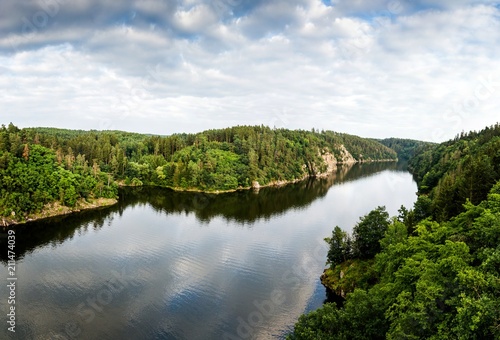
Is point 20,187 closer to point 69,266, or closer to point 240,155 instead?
point 69,266

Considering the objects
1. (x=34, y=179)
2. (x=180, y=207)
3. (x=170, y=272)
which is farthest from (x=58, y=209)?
(x=170, y=272)

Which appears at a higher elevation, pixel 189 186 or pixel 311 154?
pixel 311 154

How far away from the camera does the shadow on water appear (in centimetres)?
6825

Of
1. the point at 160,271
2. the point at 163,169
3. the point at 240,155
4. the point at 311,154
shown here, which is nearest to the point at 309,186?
the point at 240,155

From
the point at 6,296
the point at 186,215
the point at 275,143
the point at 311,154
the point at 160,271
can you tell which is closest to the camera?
the point at 6,296

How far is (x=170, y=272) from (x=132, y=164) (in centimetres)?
9835

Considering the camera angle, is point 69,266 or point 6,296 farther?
point 69,266

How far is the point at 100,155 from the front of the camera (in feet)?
460

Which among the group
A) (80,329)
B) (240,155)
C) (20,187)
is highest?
(240,155)

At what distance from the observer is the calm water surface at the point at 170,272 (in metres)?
38.3

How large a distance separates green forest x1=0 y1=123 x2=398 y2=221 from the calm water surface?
9.05 m

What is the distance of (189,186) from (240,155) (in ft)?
101

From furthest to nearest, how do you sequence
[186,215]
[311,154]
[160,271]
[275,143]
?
[311,154] < [275,143] < [186,215] < [160,271]
